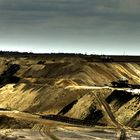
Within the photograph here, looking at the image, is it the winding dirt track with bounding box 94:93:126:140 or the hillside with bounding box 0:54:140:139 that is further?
the hillside with bounding box 0:54:140:139

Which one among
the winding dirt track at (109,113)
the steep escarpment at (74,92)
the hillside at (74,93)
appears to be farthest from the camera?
the steep escarpment at (74,92)

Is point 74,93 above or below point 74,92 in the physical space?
below

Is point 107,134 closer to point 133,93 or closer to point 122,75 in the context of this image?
point 133,93

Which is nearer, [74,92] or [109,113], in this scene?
[109,113]

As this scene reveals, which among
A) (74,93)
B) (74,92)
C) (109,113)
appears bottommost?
(109,113)

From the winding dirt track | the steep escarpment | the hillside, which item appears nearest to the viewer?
the winding dirt track

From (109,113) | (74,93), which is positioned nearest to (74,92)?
(74,93)

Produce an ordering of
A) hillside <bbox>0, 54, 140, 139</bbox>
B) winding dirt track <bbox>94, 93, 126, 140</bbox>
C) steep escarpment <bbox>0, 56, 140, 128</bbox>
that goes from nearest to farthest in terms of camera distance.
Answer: winding dirt track <bbox>94, 93, 126, 140</bbox> → hillside <bbox>0, 54, 140, 139</bbox> → steep escarpment <bbox>0, 56, 140, 128</bbox>

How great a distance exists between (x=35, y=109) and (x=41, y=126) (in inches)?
847

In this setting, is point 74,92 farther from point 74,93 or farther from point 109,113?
point 109,113

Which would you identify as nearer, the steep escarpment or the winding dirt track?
the winding dirt track

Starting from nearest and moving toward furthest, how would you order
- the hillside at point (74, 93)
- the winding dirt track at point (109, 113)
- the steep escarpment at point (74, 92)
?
the winding dirt track at point (109, 113), the hillside at point (74, 93), the steep escarpment at point (74, 92)

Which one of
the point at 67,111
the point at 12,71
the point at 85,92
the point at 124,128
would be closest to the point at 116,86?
the point at 85,92

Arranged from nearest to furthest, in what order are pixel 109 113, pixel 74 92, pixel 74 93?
pixel 109 113 < pixel 74 93 < pixel 74 92
